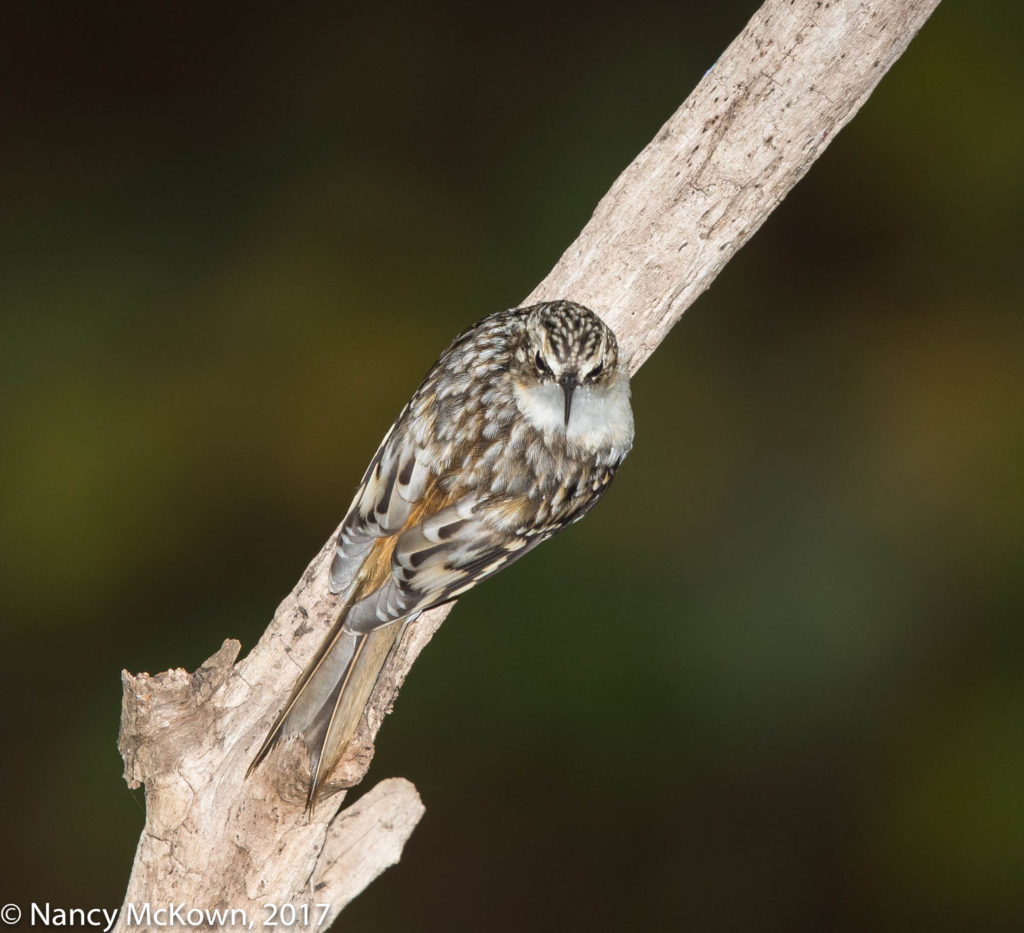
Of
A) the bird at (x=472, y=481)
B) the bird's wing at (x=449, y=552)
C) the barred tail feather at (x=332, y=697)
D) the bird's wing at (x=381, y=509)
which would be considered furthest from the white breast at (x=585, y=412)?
the barred tail feather at (x=332, y=697)

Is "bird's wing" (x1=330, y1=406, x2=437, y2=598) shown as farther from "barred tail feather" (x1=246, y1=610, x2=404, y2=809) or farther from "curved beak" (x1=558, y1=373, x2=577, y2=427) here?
"curved beak" (x1=558, y1=373, x2=577, y2=427)

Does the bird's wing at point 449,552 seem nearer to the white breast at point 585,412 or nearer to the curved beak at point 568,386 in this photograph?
the white breast at point 585,412

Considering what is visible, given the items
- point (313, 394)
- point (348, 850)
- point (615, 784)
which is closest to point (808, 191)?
point (313, 394)

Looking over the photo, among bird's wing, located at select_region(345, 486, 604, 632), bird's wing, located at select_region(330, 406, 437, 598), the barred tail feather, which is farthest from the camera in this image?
bird's wing, located at select_region(330, 406, 437, 598)

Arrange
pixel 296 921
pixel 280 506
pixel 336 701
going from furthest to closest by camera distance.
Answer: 1. pixel 280 506
2. pixel 296 921
3. pixel 336 701

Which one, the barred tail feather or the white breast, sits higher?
the white breast

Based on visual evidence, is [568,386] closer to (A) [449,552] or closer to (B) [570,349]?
(B) [570,349]

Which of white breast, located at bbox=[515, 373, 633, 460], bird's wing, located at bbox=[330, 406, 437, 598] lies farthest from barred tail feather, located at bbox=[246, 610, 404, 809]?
white breast, located at bbox=[515, 373, 633, 460]

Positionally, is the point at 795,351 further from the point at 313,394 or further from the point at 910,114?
the point at 313,394
